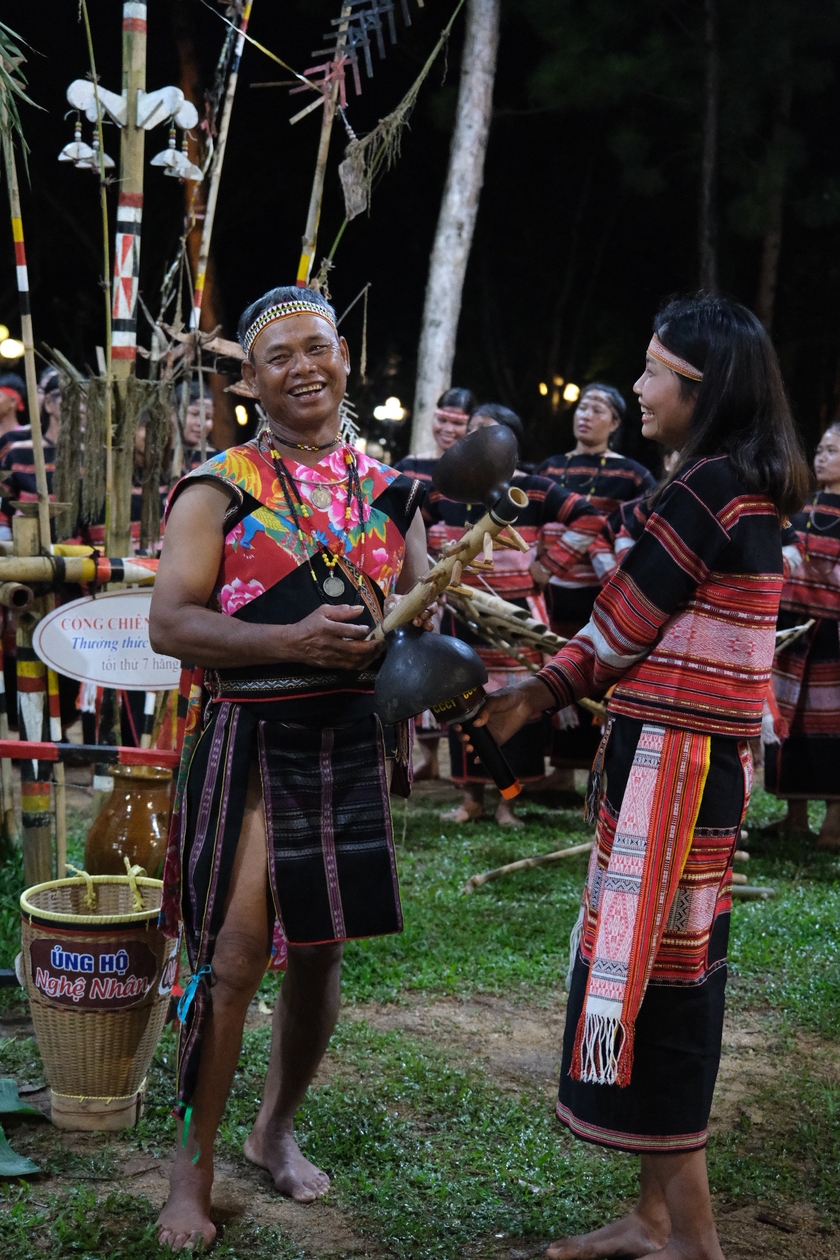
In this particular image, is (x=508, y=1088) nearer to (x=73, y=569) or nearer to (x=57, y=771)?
(x=57, y=771)

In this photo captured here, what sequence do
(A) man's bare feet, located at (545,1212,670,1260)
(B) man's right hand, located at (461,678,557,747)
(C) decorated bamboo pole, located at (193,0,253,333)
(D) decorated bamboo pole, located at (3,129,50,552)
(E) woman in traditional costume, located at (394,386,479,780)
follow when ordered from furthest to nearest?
(E) woman in traditional costume, located at (394,386,479,780)
(C) decorated bamboo pole, located at (193,0,253,333)
(D) decorated bamboo pole, located at (3,129,50,552)
(A) man's bare feet, located at (545,1212,670,1260)
(B) man's right hand, located at (461,678,557,747)

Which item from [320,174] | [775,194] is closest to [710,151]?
[775,194]

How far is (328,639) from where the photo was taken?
2371 millimetres

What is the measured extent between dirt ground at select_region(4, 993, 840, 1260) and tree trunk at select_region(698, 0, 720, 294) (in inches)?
426

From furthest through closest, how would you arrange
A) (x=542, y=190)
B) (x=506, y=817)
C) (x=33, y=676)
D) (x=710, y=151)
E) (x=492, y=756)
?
(x=542, y=190) < (x=710, y=151) < (x=506, y=817) < (x=33, y=676) < (x=492, y=756)

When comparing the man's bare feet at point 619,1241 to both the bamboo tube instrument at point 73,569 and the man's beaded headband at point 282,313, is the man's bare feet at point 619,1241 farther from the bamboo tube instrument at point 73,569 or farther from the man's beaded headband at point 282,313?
the bamboo tube instrument at point 73,569

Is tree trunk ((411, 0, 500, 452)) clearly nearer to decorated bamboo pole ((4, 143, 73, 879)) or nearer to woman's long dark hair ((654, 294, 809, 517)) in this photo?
decorated bamboo pole ((4, 143, 73, 879))

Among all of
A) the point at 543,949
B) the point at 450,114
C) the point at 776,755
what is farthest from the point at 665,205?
the point at 543,949

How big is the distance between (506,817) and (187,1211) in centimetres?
420

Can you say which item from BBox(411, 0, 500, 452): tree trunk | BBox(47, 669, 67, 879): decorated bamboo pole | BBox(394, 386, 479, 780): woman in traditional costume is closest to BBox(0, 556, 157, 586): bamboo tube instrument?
BBox(47, 669, 67, 879): decorated bamboo pole

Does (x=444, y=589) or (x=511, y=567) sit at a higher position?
(x=444, y=589)

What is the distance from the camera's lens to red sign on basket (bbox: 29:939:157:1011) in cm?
304

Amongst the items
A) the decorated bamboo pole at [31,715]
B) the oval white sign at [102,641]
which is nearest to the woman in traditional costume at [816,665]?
the oval white sign at [102,641]

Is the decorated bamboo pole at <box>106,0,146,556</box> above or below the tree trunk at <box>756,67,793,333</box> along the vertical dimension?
below
